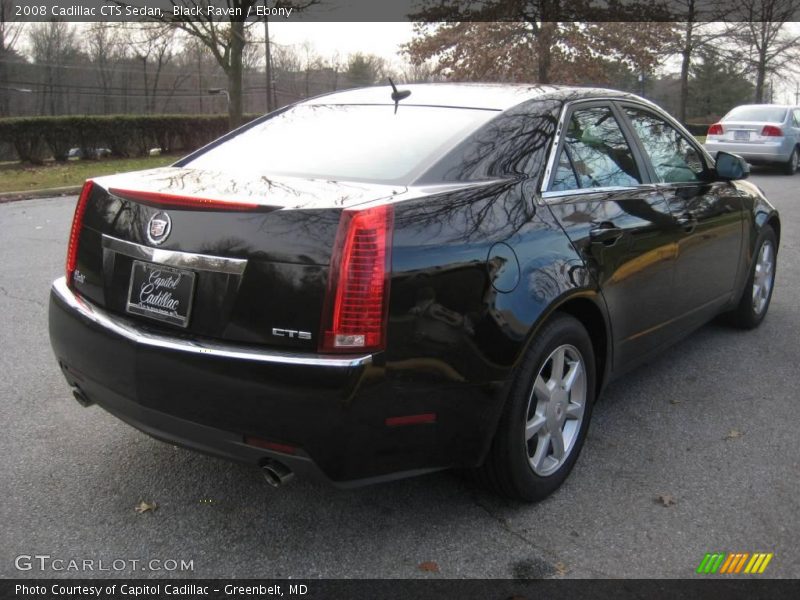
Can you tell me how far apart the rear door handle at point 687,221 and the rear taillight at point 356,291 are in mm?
2123

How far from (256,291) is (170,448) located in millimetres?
1319

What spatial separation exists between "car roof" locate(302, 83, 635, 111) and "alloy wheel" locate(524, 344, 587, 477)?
111 centimetres

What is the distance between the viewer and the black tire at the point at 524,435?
2.69 metres

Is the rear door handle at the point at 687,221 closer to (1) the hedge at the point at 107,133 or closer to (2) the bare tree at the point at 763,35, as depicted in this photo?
(1) the hedge at the point at 107,133

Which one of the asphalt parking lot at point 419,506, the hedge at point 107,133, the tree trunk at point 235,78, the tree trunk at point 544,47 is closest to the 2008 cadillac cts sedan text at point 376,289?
the asphalt parking lot at point 419,506

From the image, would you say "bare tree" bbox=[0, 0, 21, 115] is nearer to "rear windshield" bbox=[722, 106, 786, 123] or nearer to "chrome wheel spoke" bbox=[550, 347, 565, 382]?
"rear windshield" bbox=[722, 106, 786, 123]

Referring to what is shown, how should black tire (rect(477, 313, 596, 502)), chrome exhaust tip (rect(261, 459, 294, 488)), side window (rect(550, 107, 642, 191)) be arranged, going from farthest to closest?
side window (rect(550, 107, 642, 191)) < black tire (rect(477, 313, 596, 502)) < chrome exhaust tip (rect(261, 459, 294, 488))

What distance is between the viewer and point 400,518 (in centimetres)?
284

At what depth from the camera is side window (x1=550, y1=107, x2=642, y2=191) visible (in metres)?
3.22

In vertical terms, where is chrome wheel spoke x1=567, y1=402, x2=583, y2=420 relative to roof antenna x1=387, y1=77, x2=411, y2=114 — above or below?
below

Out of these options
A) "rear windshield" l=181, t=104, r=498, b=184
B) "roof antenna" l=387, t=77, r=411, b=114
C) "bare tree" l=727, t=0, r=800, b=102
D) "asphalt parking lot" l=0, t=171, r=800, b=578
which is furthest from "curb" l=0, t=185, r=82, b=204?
"bare tree" l=727, t=0, r=800, b=102

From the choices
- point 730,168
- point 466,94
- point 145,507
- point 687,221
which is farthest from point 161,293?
point 730,168

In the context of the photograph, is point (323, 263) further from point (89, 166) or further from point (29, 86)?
point (29, 86)

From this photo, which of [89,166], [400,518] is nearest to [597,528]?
[400,518]
